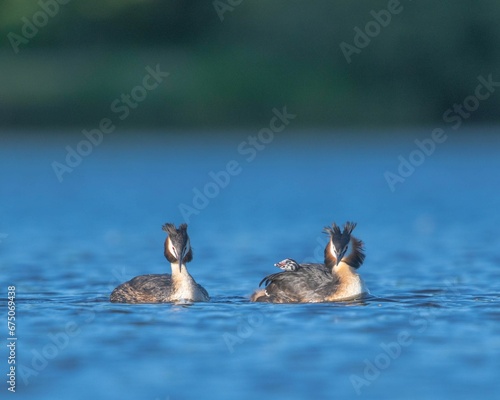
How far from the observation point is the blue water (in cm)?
1484

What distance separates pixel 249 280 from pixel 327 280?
2.97m

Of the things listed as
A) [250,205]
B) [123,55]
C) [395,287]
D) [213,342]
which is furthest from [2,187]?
[213,342]

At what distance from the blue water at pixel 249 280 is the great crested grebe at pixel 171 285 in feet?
1.01

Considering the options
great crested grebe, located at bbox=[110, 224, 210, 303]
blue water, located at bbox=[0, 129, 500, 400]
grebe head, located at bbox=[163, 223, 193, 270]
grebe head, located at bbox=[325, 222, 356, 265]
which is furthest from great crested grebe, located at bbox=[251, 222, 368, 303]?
grebe head, located at bbox=[163, 223, 193, 270]

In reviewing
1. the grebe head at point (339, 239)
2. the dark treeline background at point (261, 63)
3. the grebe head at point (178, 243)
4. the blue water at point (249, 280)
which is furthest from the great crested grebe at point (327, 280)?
the dark treeline background at point (261, 63)

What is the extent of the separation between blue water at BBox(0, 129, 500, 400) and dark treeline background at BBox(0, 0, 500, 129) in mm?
5307

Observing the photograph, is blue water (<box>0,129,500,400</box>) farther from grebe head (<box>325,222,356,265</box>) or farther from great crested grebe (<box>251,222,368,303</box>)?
grebe head (<box>325,222,356,265</box>)

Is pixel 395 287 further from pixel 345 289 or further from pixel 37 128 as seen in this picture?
pixel 37 128

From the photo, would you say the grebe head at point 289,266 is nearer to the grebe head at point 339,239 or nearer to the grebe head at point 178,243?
the grebe head at point 339,239

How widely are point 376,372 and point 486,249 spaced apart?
12.1 m

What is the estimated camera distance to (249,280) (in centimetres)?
2286

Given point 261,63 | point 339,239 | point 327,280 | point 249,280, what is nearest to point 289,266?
point 327,280

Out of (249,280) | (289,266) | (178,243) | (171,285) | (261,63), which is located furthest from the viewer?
(261,63)

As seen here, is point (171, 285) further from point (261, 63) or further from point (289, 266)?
point (261, 63)
